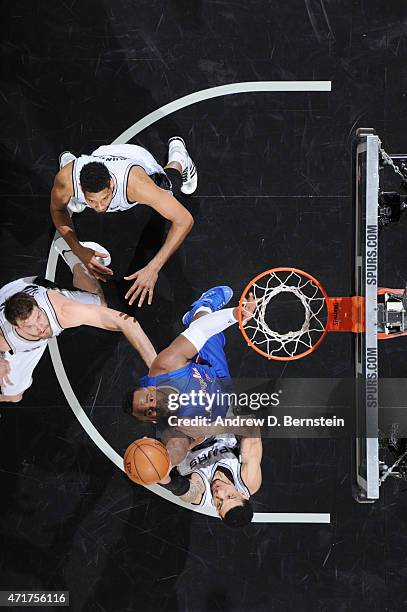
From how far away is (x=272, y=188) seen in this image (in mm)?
5820

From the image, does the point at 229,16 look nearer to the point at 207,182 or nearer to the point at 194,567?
the point at 207,182

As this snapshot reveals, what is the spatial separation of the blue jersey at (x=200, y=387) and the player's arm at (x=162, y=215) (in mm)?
675

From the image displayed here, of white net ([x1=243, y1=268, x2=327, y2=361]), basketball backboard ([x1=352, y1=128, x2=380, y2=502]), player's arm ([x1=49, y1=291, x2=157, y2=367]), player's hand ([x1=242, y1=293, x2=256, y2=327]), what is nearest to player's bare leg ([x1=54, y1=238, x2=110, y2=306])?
player's arm ([x1=49, y1=291, x2=157, y2=367])

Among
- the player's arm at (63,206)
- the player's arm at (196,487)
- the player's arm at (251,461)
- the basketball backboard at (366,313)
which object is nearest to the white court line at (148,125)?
the player's arm at (63,206)

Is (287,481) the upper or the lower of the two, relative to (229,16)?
lower

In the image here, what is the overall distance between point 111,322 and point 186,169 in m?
1.44

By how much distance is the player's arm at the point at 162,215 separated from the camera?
5559mm

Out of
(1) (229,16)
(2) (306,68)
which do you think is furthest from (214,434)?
(1) (229,16)

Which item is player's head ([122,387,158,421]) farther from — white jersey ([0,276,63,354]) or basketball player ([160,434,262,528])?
white jersey ([0,276,63,354])

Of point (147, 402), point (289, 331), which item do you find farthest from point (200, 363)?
point (289, 331)

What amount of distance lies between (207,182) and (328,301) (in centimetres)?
144

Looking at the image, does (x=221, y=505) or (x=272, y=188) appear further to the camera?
(x=272, y=188)

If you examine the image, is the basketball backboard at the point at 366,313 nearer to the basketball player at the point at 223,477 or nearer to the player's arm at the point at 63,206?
the basketball player at the point at 223,477

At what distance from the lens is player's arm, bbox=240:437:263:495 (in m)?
5.69
